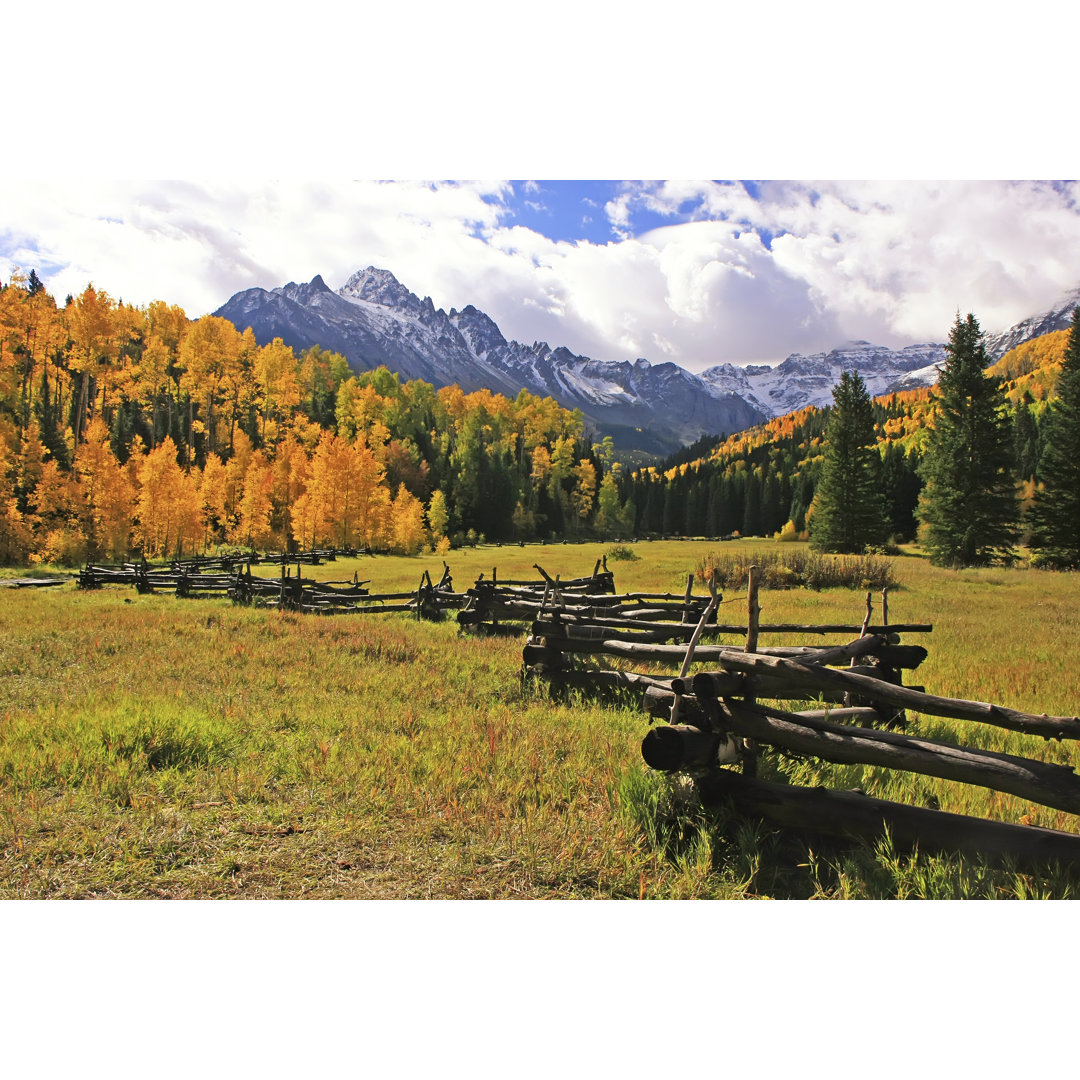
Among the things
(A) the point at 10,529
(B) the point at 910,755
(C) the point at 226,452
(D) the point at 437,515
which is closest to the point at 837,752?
(B) the point at 910,755

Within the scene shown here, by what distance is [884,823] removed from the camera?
379 centimetres

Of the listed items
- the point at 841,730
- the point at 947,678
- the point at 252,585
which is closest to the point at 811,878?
the point at 841,730

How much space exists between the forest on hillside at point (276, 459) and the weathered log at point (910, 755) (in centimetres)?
3333

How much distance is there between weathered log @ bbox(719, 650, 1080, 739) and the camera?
3770mm

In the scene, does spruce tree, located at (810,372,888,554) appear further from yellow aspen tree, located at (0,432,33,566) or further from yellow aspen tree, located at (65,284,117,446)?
yellow aspen tree, located at (65,284,117,446)

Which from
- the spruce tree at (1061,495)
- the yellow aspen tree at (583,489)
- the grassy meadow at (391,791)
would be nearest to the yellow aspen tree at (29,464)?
the grassy meadow at (391,791)

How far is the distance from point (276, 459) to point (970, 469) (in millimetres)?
53535

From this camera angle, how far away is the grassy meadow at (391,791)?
3.63 meters

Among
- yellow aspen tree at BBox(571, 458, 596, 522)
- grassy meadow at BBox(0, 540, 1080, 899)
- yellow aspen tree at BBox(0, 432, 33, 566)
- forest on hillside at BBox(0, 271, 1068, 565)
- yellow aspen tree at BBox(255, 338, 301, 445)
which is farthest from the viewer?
yellow aspen tree at BBox(571, 458, 596, 522)

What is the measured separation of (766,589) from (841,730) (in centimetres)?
2230

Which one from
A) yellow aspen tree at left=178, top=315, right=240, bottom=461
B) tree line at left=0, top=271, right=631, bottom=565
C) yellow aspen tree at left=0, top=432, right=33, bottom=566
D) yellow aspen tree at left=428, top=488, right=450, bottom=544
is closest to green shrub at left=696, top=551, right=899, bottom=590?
tree line at left=0, top=271, right=631, bottom=565

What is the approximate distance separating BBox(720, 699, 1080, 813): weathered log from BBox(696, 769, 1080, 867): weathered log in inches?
10.0

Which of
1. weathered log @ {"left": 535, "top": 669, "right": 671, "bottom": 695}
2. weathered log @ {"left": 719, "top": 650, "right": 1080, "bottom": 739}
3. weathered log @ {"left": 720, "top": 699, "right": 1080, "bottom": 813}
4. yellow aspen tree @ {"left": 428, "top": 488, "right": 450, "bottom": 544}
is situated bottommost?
weathered log @ {"left": 535, "top": 669, "right": 671, "bottom": 695}

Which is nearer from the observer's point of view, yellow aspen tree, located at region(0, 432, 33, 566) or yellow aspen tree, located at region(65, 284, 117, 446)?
yellow aspen tree, located at region(0, 432, 33, 566)
